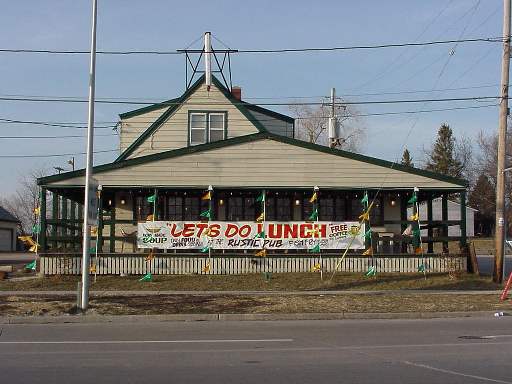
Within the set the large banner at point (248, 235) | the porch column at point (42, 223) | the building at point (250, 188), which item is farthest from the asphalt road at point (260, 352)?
the building at point (250, 188)

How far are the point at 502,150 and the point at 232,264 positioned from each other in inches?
408

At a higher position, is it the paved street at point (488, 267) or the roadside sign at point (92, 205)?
the roadside sign at point (92, 205)

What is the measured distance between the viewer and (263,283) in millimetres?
23359

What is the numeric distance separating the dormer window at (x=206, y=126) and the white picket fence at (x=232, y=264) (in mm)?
7066

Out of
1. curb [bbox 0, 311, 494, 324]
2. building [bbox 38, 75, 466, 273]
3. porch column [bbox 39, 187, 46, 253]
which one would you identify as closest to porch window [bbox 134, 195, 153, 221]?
building [bbox 38, 75, 466, 273]

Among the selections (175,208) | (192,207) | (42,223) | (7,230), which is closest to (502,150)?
(192,207)

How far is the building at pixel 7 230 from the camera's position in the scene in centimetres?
6259

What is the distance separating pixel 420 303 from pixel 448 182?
834 cm

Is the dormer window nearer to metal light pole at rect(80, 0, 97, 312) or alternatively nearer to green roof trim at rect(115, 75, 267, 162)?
green roof trim at rect(115, 75, 267, 162)

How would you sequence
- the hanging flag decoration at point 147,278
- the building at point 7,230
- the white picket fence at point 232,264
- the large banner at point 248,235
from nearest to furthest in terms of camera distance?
the hanging flag decoration at point 147,278 → the white picket fence at point 232,264 → the large banner at point 248,235 → the building at point 7,230

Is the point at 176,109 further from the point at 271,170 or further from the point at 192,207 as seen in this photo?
the point at 271,170

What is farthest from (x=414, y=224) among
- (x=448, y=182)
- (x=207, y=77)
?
(x=207, y=77)

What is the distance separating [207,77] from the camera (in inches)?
1187

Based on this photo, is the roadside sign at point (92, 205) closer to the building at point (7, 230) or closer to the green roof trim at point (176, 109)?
the green roof trim at point (176, 109)
